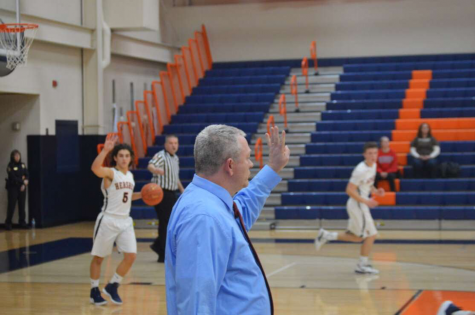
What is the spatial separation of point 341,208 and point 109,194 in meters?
6.99

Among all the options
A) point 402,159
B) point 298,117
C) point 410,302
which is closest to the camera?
point 410,302

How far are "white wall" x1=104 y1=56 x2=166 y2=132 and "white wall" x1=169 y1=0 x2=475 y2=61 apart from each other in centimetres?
224

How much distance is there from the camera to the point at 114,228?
7.23 metres

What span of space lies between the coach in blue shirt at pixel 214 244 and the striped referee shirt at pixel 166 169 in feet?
22.9

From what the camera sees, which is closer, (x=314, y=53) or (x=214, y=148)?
(x=214, y=148)

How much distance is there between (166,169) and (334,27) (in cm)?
1060

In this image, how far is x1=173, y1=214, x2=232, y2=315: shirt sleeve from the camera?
7.87 ft

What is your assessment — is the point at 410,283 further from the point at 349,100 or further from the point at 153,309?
the point at 349,100

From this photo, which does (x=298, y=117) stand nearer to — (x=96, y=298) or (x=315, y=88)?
(x=315, y=88)

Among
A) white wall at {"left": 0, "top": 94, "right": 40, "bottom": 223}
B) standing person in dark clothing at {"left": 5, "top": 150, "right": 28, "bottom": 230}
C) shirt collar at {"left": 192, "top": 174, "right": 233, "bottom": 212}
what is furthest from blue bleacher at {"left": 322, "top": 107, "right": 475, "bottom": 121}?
shirt collar at {"left": 192, "top": 174, "right": 233, "bottom": 212}

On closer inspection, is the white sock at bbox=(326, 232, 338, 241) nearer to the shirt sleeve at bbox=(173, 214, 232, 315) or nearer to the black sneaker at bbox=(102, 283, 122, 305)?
the black sneaker at bbox=(102, 283, 122, 305)

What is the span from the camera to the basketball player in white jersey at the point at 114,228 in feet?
23.6

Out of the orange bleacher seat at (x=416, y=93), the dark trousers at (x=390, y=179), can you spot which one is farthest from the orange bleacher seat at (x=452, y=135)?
the dark trousers at (x=390, y=179)

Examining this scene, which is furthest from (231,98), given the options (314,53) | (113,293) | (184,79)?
(113,293)
